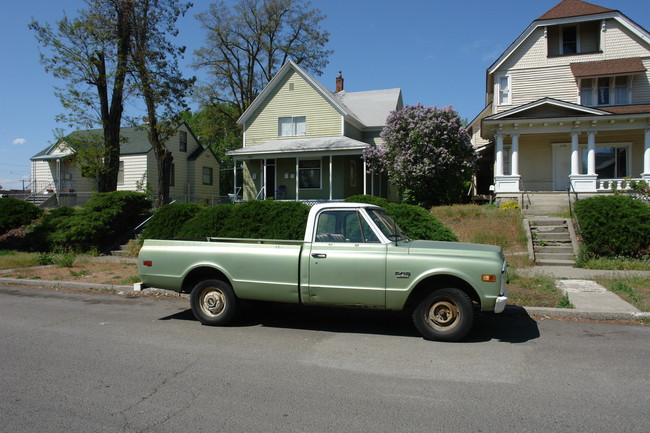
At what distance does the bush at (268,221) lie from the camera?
36.8 ft

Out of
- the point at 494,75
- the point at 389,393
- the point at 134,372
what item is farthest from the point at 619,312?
the point at 494,75

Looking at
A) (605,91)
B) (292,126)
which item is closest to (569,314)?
(605,91)

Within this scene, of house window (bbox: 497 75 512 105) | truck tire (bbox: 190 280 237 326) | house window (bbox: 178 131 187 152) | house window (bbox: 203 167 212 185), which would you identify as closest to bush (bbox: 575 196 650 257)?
truck tire (bbox: 190 280 237 326)

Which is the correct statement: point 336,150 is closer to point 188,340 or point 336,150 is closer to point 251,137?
point 251,137

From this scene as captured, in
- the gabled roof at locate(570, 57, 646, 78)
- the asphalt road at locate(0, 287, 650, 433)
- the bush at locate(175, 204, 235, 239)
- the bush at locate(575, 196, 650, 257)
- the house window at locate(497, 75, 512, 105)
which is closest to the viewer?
the asphalt road at locate(0, 287, 650, 433)

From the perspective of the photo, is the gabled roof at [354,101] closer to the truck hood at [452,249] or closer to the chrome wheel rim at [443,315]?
the truck hood at [452,249]

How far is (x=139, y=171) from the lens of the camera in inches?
1215

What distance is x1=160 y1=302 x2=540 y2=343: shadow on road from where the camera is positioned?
261 inches

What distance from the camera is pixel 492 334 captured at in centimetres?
656

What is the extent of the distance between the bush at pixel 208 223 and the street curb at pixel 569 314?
726 cm

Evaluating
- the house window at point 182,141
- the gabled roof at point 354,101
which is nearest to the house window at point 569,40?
the gabled roof at point 354,101

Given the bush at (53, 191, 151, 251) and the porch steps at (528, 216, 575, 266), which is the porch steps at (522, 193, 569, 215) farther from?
the bush at (53, 191, 151, 251)

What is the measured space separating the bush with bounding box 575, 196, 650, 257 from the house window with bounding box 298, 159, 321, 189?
14.7 m

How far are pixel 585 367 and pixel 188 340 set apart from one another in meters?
4.95
